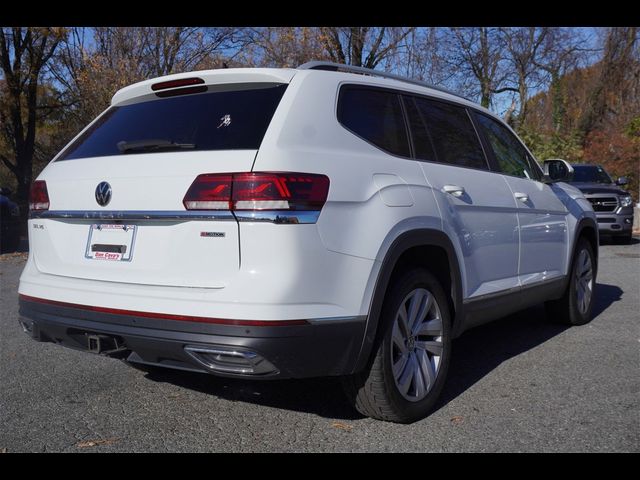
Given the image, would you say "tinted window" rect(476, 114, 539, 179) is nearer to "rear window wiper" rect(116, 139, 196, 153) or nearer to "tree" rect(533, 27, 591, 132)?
"rear window wiper" rect(116, 139, 196, 153)

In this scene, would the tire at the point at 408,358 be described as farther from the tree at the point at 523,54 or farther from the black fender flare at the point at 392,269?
the tree at the point at 523,54

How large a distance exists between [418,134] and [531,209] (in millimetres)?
1510

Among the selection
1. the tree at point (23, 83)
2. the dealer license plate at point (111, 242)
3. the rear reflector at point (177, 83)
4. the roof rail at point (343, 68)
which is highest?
the tree at point (23, 83)

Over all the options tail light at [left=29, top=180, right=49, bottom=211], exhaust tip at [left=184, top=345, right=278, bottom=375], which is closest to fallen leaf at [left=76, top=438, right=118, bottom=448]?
exhaust tip at [left=184, top=345, right=278, bottom=375]

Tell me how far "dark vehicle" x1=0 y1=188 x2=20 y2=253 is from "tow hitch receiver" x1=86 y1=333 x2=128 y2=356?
34.4 ft

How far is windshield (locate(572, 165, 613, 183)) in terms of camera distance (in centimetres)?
1430

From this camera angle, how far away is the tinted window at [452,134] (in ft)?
13.3

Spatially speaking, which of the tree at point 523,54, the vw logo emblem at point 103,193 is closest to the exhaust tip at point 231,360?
the vw logo emblem at point 103,193

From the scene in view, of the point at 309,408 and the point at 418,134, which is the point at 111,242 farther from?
the point at 418,134

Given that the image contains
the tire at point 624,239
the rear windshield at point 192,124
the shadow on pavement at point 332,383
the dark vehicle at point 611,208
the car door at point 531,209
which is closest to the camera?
the rear windshield at point 192,124

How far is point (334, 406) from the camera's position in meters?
3.73

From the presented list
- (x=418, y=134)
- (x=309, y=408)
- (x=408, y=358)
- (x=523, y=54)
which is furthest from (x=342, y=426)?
(x=523, y=54)
